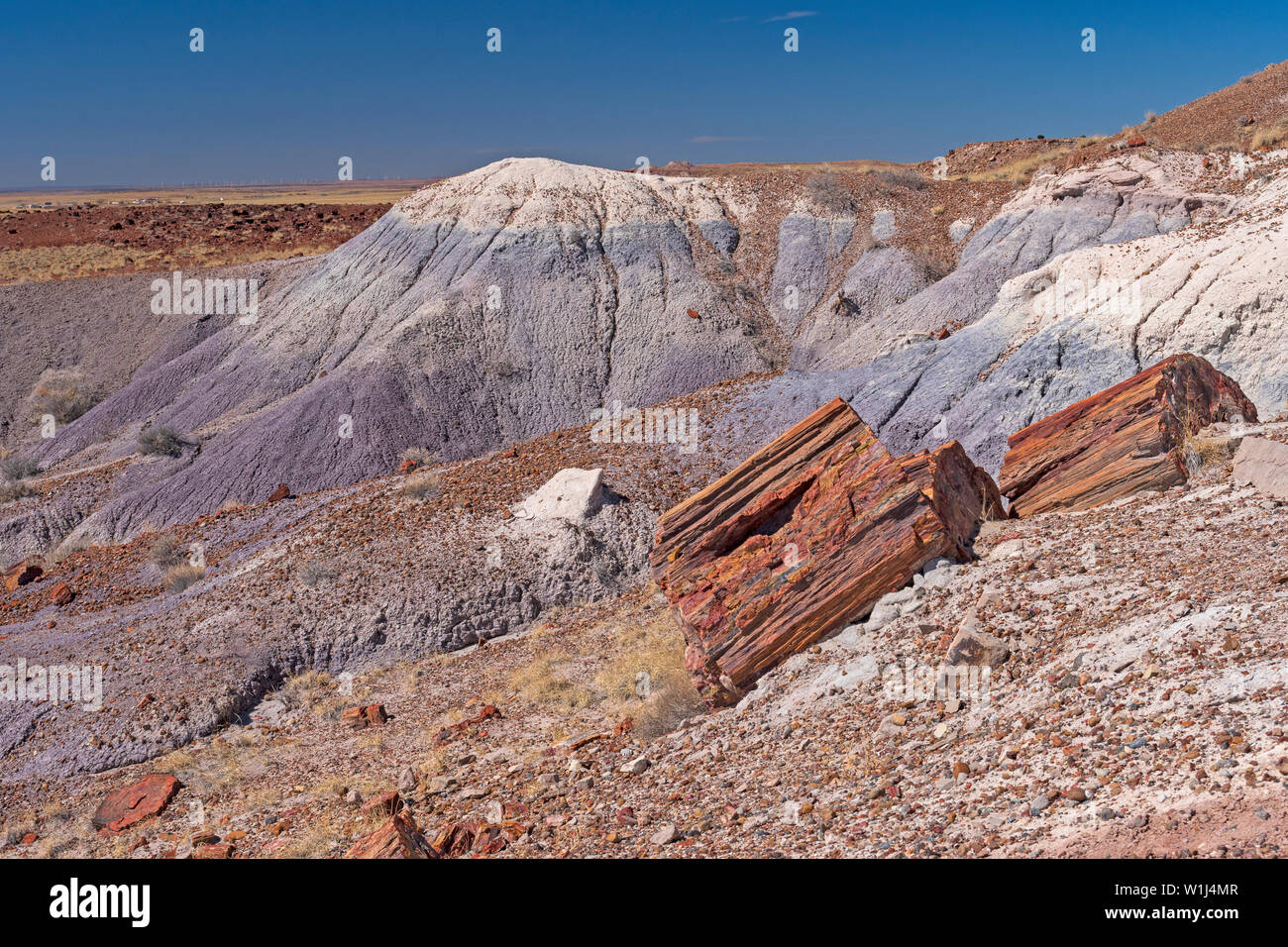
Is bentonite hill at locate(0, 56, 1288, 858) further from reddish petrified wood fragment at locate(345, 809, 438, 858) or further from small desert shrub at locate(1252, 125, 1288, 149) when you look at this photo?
small desert shrub at locate(1252, 125, 1288, 149)

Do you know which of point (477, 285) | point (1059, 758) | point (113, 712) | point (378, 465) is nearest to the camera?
point (1059, 758)

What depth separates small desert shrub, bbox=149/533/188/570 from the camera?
16547 millimetres

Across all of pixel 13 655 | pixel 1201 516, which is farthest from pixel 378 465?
pixel 1201 516

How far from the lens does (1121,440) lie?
9.59 meters

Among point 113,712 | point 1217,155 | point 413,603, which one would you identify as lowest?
point 113,712

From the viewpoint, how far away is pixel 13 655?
44.4 ft

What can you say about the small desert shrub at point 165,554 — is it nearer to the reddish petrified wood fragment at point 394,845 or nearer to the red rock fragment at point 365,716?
the red rock fragment at point 365,716

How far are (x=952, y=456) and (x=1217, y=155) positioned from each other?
19.6m

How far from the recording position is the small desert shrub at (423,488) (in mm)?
16359

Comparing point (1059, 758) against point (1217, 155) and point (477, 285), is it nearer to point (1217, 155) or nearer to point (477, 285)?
point (477, 285)

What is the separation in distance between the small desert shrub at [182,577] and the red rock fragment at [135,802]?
5739 millimetres

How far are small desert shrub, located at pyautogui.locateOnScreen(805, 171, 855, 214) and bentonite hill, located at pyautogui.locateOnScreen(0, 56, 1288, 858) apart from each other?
0.20 m

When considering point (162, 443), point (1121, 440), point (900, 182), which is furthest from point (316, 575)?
point (900, 182)
